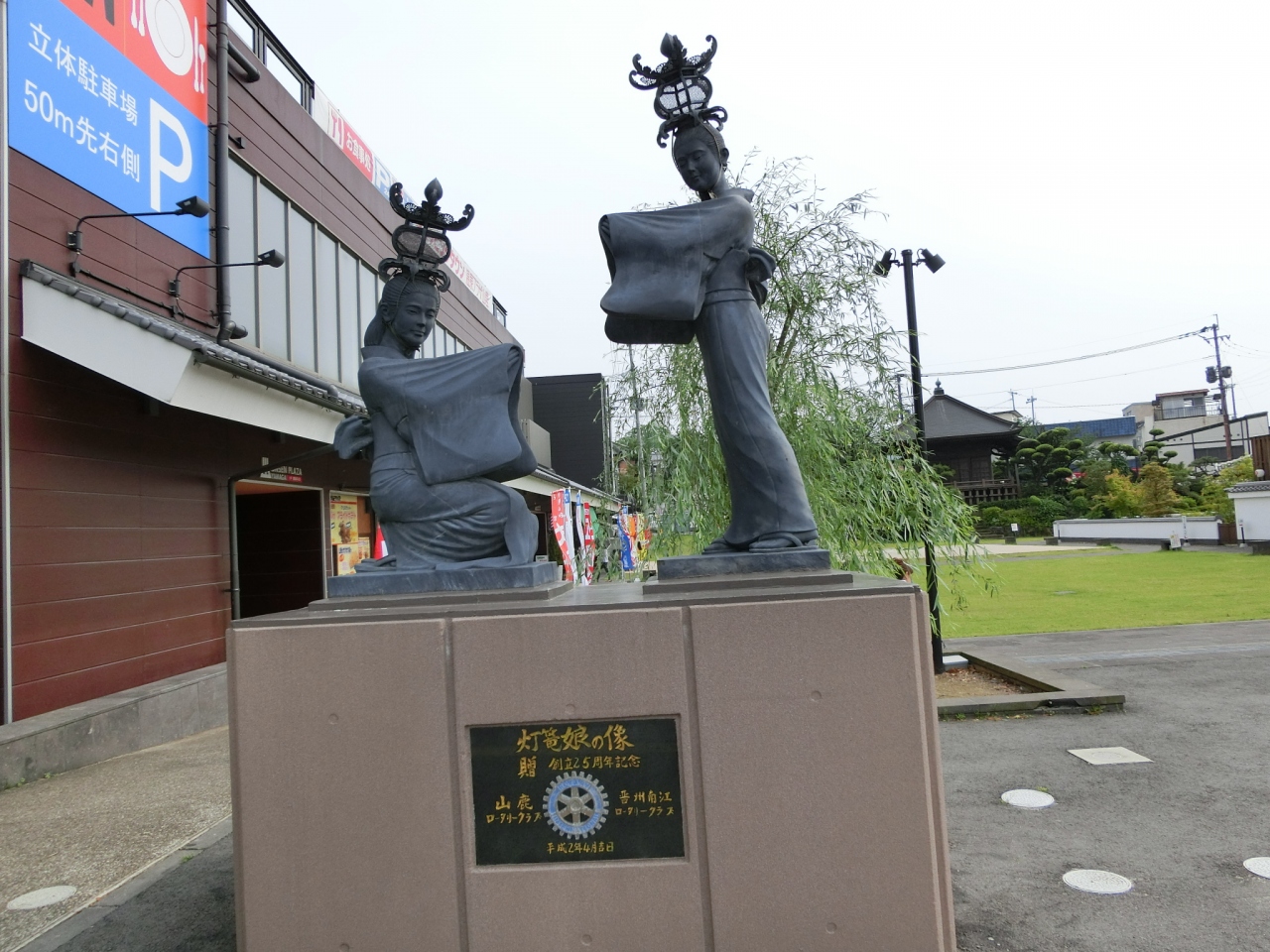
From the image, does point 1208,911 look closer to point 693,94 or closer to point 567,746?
point 567,746

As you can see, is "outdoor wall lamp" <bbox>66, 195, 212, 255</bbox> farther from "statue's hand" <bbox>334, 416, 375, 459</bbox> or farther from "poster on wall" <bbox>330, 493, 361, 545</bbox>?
"poster on wall" <bbox>330, 493, 361, 545</bbox>

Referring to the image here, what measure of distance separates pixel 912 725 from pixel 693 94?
2.79m

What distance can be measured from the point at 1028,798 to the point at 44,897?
5234 mm

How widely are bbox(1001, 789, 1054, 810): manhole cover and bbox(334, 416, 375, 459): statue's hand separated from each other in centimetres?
413

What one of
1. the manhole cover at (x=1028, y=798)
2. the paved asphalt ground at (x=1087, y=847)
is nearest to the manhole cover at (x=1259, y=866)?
the paved asphalt ground at (x=1087, y=847)

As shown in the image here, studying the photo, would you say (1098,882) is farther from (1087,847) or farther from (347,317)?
(347,317)

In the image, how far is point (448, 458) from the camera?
12.6ft

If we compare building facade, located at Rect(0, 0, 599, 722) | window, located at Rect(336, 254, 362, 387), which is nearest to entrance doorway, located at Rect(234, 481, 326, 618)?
building facade, located at Rect(0, 0, 599, 722)

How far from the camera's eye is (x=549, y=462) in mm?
30328

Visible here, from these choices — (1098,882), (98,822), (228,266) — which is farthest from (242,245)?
(1098,882)

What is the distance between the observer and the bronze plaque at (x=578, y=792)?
3078 mm

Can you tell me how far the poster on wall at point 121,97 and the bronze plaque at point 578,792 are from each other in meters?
6.51

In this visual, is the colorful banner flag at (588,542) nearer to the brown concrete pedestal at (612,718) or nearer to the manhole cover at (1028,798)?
the manhole cover at (1028,798)

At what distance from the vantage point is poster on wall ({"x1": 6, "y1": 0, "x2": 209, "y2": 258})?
6.68 meters
